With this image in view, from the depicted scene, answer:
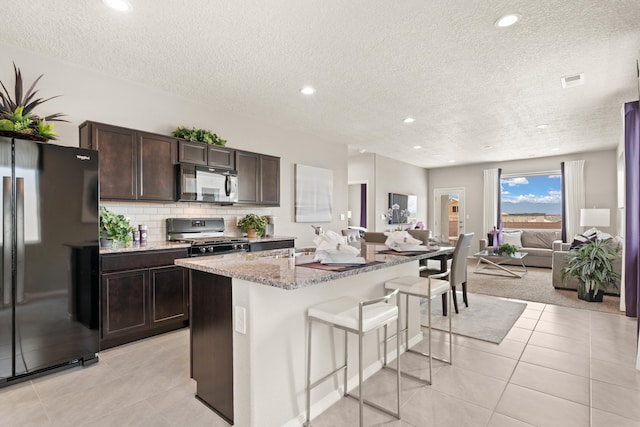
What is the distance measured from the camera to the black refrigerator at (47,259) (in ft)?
7.44

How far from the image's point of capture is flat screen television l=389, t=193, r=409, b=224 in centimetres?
809

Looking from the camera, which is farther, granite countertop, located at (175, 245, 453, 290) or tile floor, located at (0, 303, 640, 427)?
tile floor, located at (0, 303, 640, 427)

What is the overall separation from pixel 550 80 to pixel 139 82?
15.2ft

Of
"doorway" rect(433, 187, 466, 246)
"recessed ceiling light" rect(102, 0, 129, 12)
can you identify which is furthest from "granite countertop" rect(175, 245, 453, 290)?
"doorway" rect(433, 187, 466, 246)

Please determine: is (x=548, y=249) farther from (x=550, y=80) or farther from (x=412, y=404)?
(x=412, y=404)

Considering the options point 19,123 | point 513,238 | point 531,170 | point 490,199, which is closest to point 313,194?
point 19,123

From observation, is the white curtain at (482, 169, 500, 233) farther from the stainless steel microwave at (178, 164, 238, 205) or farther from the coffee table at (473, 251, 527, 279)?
the stainless steel microwave at (178, 164, 238, 205)

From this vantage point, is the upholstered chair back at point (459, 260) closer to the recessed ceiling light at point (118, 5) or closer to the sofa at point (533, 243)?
the recessed ceiling light at point (118, 5)

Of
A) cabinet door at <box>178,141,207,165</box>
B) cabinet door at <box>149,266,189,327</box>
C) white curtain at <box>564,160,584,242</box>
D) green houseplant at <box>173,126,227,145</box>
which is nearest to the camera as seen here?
cabinet door at <box>149,266,189,327</box>

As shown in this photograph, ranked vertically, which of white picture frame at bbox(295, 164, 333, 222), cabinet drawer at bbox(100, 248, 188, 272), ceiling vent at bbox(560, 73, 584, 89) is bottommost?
cabinet drawer at bbox(100, 248, 188, 272)

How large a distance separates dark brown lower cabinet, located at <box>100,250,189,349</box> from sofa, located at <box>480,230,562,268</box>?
23.0 feet

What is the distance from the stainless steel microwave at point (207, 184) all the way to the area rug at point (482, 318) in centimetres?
290

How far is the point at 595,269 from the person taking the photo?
14.2 ft

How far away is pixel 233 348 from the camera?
1772mm
